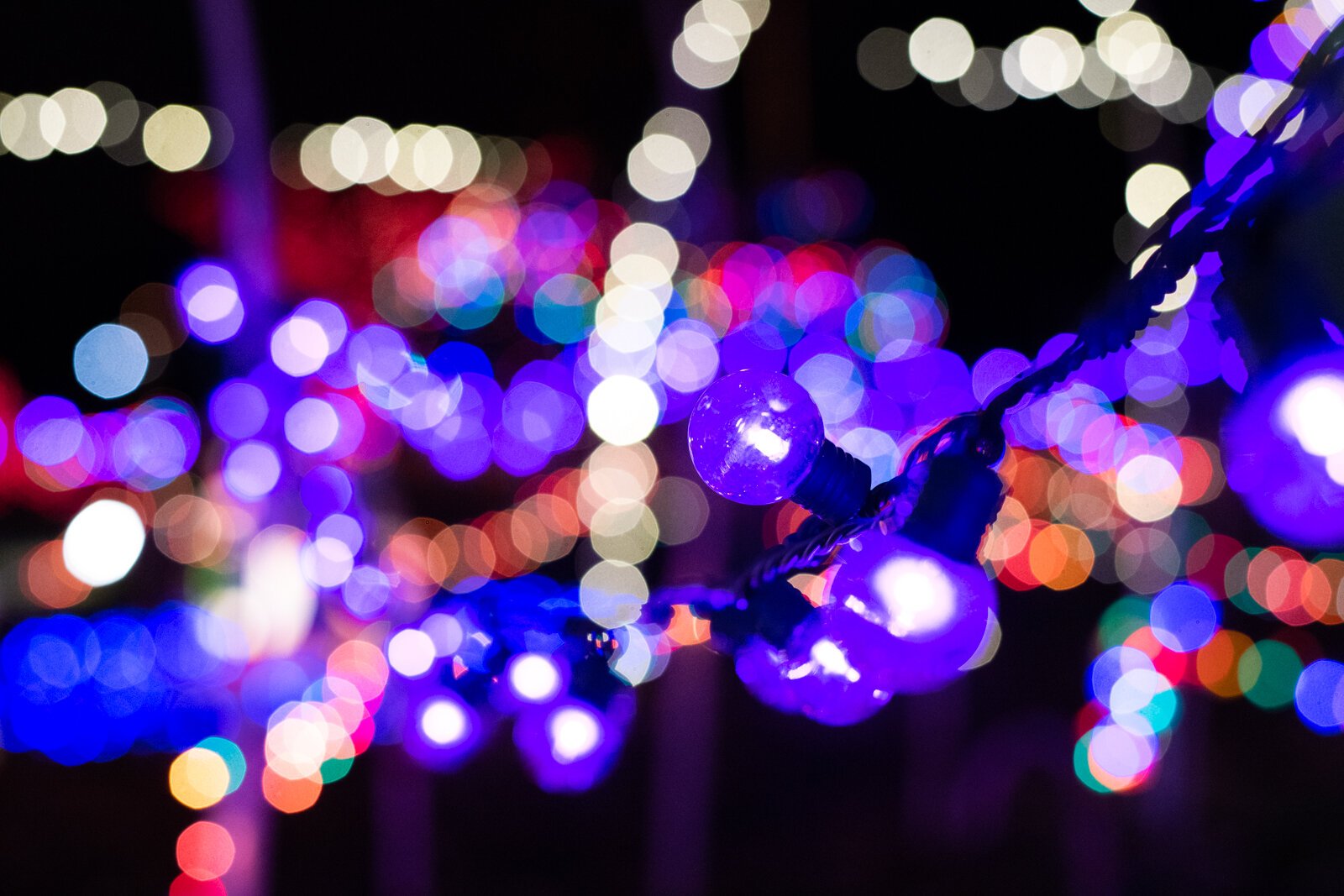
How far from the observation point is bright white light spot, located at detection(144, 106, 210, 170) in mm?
3898

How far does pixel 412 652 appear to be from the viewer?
4.79ft

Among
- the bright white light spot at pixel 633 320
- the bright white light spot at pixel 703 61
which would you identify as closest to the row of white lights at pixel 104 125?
the bright white light spot at pixel 703 61

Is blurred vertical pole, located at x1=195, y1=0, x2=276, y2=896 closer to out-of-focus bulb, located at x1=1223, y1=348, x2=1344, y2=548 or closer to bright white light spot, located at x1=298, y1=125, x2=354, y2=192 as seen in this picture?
out-of-focus bulb, located at x1=1223, y1=348, x2=1344, y2=548

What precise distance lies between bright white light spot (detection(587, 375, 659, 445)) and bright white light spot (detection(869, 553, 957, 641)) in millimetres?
4643

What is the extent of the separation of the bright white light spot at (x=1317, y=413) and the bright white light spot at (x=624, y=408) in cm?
461

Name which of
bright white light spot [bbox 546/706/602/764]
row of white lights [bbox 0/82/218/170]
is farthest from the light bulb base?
row of white lights [bbox 0/82/218/170]

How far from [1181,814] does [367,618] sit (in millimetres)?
3335

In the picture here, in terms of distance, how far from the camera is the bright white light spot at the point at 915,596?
58cm

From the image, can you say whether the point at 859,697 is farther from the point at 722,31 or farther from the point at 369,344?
the point at 369,344

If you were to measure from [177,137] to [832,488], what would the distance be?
4.21 m

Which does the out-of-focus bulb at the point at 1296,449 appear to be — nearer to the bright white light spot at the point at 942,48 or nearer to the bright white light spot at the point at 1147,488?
the bright white light spot at the point at 942,48

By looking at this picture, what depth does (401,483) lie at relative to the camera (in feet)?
21.9

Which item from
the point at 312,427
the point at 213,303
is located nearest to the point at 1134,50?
the point at 312,427

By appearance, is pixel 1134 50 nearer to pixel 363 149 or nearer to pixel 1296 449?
pixel 363 149
